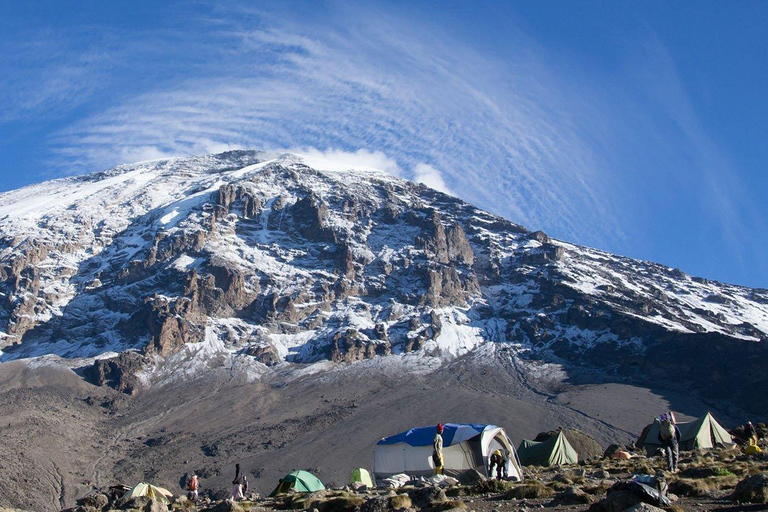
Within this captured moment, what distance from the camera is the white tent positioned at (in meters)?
28.5

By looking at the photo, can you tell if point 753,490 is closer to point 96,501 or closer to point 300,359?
point 96,501

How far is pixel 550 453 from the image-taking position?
39.3 metres

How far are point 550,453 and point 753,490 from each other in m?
26.6

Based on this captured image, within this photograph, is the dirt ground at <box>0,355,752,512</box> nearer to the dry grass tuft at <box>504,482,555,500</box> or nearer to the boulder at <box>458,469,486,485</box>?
the boulder at <box>458,469,486,485</box>

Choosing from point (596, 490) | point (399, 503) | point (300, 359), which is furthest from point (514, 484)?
point (300, 359)

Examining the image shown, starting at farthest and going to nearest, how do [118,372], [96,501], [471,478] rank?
[118,372] → [96,501] → [471,478]

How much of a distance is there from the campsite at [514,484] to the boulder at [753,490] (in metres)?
0.02

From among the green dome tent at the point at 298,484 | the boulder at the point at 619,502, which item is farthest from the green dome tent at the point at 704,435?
the boulder at the point at 619,502

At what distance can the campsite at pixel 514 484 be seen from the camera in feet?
45.5

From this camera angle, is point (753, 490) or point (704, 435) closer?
point (753, 490)

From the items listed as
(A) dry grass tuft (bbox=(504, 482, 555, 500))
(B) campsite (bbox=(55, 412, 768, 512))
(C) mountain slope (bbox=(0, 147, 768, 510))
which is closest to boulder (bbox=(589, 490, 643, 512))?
(B) campsite (bbox=(55, 412, 768, 512))

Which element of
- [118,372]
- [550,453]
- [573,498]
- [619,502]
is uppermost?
[118,372]

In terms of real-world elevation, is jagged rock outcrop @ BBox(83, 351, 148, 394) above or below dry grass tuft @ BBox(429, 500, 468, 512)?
above

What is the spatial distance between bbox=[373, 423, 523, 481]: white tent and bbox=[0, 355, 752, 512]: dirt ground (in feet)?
207
